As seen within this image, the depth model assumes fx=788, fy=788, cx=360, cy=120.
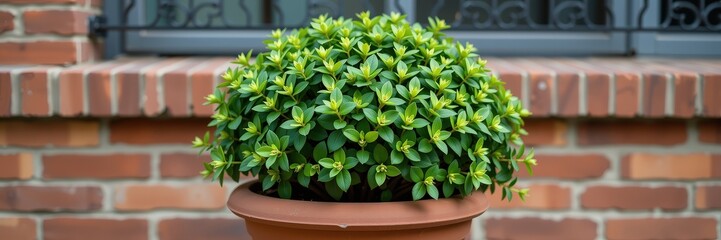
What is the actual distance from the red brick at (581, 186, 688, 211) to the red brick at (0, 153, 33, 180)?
1.42 m

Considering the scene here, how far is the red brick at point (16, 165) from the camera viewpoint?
200 cm

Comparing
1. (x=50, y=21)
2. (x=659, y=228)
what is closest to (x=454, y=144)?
(x=659, y=228)

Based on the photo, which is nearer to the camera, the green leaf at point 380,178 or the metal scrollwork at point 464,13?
the green leaf at point 380,178

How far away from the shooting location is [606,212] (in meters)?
2.05

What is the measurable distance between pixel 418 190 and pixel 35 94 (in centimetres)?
110

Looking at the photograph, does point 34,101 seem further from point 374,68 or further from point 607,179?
point 607,179

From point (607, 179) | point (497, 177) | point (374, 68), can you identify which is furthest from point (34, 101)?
point (607, 179)

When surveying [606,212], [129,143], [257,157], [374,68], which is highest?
[374,68]

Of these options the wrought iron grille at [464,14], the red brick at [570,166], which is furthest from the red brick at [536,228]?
the wrought iron grille at [464,14]

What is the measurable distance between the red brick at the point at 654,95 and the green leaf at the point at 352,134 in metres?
1.00

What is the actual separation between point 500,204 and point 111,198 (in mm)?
999

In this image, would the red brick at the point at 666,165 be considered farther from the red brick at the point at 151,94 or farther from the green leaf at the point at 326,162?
the red brick at the point at 151,94

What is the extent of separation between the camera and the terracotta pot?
122cm

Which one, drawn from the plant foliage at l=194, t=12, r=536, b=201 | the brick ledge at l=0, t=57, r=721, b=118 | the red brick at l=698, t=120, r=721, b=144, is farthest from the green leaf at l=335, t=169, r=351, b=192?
the red brick at l=698, t=120, r=721, b=144
